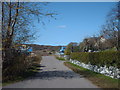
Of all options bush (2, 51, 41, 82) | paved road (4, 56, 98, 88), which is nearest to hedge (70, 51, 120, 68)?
paved road (4, 56, 98, 88)

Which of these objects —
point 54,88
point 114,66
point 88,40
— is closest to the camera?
point 54,88

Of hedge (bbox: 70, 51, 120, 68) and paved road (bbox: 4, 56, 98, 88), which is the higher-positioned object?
hedge (bbox: 70, 51, 120, 68)

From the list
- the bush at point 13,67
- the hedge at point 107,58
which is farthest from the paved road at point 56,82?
the hedge at point 107,58

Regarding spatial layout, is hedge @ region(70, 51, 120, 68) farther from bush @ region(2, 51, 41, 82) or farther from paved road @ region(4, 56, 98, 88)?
bush @ region(2, 51, 41, 82)

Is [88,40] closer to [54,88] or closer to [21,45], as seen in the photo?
[21,45]

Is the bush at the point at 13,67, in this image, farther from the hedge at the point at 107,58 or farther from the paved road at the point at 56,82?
the hedge at the point at 107,58

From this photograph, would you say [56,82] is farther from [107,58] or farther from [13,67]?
[107,58]

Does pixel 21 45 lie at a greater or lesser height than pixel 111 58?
greater

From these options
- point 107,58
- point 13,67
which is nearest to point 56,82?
point 13,67

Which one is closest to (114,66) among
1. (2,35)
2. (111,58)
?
(111,58)

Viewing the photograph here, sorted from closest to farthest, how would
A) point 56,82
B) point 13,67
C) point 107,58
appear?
point 56,82, point 13,67, point 107,58

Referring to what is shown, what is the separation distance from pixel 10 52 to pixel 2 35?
4.10 ft

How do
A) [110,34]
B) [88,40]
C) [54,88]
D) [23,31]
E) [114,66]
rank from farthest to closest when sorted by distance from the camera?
[88,40] < [110,34] < [23,31] < [114,66] < [54,88]

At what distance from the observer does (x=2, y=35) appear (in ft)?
41.3
